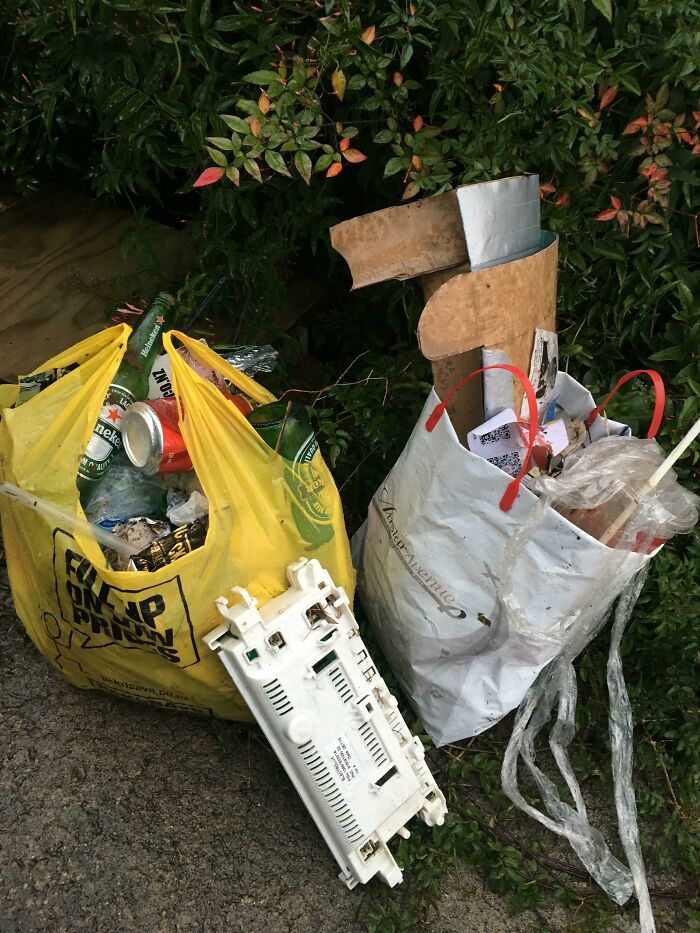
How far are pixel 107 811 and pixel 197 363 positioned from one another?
2.88 feet

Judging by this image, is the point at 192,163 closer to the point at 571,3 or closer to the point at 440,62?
the point at 440,62

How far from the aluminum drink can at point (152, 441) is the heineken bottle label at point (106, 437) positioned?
0.09 ft

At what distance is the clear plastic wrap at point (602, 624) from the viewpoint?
1.33 meters

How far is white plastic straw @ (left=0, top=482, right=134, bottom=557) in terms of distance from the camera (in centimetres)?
133

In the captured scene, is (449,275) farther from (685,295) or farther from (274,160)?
(685,295)

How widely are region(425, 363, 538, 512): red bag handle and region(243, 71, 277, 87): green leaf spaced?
0.58 metres

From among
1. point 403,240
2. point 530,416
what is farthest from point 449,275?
point 530,416

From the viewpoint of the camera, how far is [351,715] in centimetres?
140

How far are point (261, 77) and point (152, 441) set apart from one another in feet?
2.04

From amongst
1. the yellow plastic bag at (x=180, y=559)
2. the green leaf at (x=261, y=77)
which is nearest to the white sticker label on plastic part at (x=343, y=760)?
the yellow plastic bag at (x=180, y=559)

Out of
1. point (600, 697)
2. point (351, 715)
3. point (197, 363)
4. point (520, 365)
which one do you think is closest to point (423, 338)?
point (520, 365)

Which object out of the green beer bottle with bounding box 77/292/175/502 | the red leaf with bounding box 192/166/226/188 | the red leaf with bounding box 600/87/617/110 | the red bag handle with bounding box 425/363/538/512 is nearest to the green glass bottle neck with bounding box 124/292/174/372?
the green beer bottle with bounding box 77/292/175/502

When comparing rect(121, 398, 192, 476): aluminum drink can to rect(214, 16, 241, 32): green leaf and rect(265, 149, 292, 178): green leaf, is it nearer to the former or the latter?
rect(265, 149, 292, 178): green leaf

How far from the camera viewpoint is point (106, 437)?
4.66 ft
